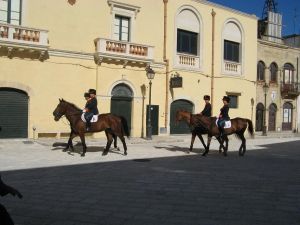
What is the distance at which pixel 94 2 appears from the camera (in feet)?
71.4

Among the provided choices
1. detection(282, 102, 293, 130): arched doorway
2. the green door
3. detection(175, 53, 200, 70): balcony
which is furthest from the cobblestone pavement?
detection(282, 102, 293, 130): arched doorway

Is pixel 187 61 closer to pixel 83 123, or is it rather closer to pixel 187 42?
pixel 187 42

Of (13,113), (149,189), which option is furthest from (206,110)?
(13,113)

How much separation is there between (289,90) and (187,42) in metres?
13.2

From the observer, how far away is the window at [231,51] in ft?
94.7

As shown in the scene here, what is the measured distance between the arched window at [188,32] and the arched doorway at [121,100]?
5180 millimetres

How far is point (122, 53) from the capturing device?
22.2m

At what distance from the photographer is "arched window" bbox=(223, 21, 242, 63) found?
2880cm

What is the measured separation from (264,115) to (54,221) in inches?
1158

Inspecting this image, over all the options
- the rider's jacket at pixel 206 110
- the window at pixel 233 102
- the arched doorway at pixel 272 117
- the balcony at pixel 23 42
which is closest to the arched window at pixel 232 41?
the window at pixel 233 102

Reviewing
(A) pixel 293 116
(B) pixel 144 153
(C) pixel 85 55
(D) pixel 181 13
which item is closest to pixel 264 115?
(A) pixel 293 116

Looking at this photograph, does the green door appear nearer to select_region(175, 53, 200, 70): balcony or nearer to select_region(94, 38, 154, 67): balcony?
select_region(94, 38, 154, 67): balcony

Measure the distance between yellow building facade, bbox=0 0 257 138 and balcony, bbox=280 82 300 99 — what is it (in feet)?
17.8

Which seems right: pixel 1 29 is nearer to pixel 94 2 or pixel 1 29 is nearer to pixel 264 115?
pixel 94 2
